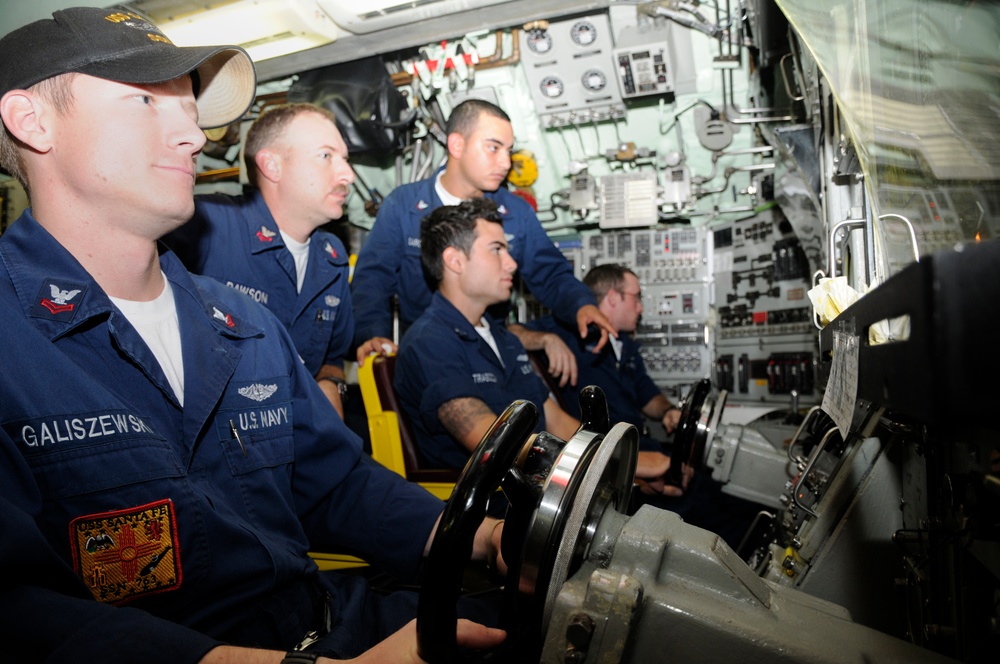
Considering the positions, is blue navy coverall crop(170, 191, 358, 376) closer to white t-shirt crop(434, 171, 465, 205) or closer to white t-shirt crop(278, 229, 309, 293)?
white t-shirt crop(278, 229, 309, 293)

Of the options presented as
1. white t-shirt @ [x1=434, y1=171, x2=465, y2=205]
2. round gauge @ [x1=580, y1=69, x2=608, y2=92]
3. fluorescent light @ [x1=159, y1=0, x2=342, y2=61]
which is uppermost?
fluorescent light @ [x1=159, y1=0, x2=342, y2=61]

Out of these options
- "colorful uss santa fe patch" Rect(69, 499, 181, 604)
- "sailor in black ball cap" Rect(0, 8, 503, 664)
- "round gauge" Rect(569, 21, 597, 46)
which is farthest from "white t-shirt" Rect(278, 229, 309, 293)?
"round gauge" Rect(569, 21, 597, 46)

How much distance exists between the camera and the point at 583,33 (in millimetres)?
3973

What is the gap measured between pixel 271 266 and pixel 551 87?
2834mm

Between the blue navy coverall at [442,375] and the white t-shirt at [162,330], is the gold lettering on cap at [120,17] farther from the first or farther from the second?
the blue navy coverall at [442,375]

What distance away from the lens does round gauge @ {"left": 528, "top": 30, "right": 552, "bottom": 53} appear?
4.02m

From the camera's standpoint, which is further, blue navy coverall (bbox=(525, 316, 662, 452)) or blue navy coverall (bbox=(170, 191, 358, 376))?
blue navy coverall (bbox=(525, 316, 662, 452))

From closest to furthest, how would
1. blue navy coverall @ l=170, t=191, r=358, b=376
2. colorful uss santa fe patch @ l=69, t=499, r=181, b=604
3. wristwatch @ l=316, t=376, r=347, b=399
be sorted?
1. colorful uss santa fe patch @ l=69, t=499, r=181, b=604
2. blue navy coverall @ l=170, t=191, r=358, b=376
3. wristwatch @ l=316, t=376, r=347, b=399

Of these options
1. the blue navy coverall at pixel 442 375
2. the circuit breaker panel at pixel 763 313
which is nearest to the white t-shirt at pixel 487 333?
the blue navy coverall at pixel 442 375

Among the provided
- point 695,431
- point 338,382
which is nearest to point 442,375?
point 338,382

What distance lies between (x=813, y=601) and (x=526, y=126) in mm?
4484

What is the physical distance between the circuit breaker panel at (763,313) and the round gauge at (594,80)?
1642 millimetres

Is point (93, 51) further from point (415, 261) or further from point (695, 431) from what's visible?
point (415, 261)

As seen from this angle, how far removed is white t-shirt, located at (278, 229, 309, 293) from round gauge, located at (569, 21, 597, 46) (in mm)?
2546
